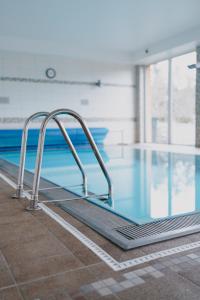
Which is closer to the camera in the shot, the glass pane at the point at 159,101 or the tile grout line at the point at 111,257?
the tile grout line at the point at 111,257

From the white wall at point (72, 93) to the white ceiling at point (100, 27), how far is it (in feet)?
1.39

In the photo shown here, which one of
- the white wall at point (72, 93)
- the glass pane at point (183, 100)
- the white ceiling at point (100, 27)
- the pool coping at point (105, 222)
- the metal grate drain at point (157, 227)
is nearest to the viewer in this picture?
the pool coping at point (105, 222)

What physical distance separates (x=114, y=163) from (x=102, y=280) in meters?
4.98

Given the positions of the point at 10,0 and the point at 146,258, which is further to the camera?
the point at 10,0

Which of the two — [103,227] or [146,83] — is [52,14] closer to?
[146,83]

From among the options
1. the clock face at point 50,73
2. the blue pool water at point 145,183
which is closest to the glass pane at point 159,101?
the clock face at point 50,73

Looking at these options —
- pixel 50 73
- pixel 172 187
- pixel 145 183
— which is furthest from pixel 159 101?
pixel 172 187

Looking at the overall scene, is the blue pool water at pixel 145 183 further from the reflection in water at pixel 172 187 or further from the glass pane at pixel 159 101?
the glass pane at pixel 159 101

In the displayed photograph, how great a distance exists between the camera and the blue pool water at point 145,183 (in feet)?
10.3

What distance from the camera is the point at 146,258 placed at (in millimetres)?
1790

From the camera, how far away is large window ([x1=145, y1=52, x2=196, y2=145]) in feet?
34.1

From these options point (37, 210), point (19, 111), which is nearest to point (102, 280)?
Result: point (37, 210)

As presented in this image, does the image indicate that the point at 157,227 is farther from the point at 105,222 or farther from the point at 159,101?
the point at 159,101

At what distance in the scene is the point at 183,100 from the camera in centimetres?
1062
